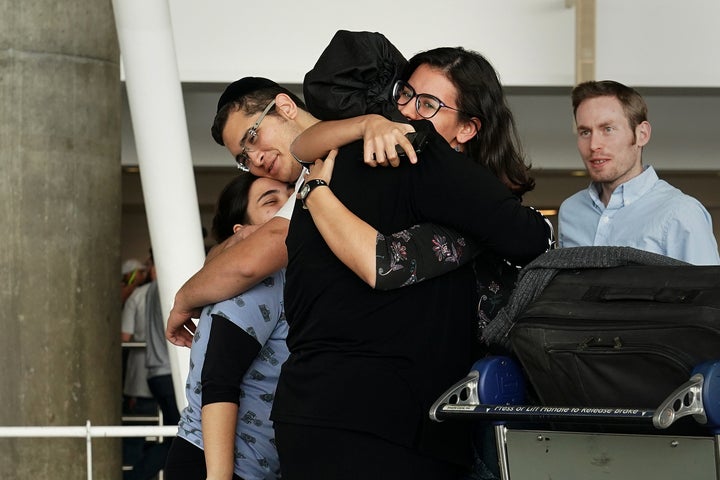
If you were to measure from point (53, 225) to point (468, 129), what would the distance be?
12.8ft

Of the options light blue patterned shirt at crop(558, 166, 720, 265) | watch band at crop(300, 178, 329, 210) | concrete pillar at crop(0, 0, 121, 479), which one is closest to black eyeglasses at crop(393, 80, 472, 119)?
watch band at crop(300, 178, 329, 210)

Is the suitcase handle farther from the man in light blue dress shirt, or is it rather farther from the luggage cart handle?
the man in light blue dress shirt

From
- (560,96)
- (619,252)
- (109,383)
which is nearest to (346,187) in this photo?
(619,252)

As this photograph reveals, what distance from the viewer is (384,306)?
70.3 inches

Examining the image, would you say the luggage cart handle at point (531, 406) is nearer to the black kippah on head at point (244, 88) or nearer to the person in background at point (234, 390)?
the person in background at point (234, 390)

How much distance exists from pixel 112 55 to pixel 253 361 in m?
3.76

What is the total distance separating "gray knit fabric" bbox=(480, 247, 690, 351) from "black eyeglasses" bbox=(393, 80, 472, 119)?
34cm

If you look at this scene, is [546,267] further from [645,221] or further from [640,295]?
[645,221]

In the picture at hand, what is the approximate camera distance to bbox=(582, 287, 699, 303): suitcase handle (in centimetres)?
157

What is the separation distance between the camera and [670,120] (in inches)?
311

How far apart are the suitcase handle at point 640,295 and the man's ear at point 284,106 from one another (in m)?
0.98

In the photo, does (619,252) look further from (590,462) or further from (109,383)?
(109,383)

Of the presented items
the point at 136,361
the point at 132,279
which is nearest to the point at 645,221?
the point at 136,361

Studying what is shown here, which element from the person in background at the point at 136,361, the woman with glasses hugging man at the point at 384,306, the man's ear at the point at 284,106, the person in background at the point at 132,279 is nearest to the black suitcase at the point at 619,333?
the woman with glasses hugging man at the point at 384,306
